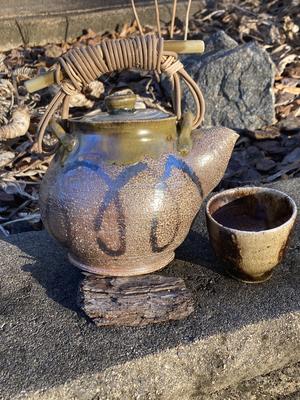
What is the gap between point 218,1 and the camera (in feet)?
12.5

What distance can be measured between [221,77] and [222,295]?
1.74 meters

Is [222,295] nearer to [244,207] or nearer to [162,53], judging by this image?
[244,207]

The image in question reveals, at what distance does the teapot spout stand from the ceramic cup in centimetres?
8

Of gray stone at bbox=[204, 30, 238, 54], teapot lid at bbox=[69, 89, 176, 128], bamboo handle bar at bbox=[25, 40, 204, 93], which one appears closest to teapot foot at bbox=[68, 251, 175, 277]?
teapot lid at bbox=[69, 89, 176, 128]

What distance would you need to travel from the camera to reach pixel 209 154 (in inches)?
50.0

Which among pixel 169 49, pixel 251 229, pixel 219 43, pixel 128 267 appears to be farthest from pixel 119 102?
pixel 219 43

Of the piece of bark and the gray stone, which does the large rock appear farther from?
the piece of bark

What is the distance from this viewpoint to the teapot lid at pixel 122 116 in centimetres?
117

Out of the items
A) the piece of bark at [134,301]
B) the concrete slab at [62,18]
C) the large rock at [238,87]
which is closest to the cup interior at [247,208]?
the piece of bark at [134,301]

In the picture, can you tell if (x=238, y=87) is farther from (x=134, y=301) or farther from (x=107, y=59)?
(x=134, y=301)

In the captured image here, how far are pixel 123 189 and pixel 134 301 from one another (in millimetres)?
260

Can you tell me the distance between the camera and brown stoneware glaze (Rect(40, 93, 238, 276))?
3.81 ft

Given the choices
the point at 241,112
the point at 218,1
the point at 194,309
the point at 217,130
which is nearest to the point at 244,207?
the point at 217,130

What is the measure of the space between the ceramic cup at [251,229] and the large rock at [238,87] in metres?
1.35
